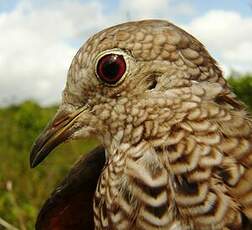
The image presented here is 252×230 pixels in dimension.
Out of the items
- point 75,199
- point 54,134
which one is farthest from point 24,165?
point 54,134

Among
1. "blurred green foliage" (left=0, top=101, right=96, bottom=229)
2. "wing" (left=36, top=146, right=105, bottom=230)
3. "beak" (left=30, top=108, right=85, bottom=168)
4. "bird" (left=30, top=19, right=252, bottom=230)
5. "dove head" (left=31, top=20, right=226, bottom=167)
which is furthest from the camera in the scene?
"blurred green foliage" (left=0, top=101, right=96, bottom=229)

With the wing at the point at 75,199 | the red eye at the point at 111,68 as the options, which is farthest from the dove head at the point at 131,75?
the wing at the point at 75,199

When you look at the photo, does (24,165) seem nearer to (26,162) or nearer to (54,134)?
(26,162)

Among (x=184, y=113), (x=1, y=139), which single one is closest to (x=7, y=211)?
(x=184, y=113)

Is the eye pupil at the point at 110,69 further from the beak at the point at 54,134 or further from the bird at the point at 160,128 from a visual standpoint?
the beak at the point at 54,134

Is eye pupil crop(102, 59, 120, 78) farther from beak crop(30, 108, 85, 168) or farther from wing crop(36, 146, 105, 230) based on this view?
wing crop(36, 146, 105, 230)

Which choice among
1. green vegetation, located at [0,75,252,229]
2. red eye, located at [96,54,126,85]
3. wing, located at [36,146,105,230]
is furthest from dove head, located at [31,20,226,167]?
green vegetation, located at [0,75,252,229]
